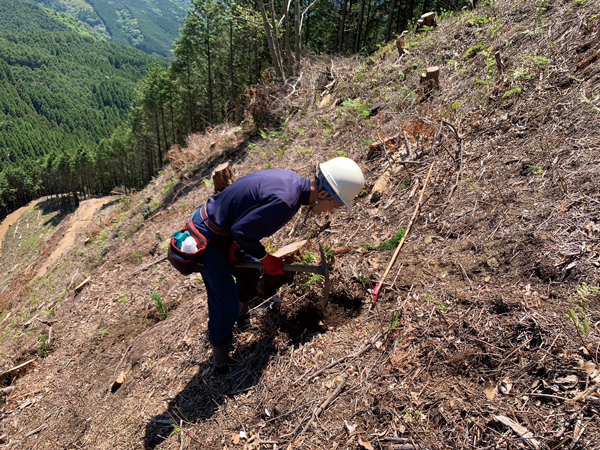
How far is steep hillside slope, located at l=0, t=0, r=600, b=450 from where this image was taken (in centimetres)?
246

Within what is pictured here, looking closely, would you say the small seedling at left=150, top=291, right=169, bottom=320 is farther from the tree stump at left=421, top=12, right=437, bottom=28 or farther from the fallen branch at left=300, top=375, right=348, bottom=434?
the tree stump at left=421, top=12, right=437, bottom=28

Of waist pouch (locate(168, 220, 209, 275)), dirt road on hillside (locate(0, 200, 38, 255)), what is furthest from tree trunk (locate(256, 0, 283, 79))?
dirt road on hillside (locate(0, 200, 38, 255))

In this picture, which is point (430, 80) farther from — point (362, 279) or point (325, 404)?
point (325, 404)

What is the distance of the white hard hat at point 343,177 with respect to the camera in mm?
3107

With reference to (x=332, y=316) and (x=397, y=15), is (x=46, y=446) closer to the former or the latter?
(x=332, y=316)

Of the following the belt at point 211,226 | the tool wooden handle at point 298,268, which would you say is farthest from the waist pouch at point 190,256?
the tool wooden handle at point 298,268

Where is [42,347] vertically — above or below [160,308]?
below

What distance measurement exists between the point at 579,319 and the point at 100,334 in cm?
579

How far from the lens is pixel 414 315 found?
311cm

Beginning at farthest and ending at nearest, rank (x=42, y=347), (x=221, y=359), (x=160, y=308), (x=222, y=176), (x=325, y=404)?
1. (x=222, y=176)
2. (x=42, y=347)
3. (x=160, y=308)
4. (x=221, y=359)
5. (x=325, y=404)

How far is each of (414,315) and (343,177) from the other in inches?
54.0

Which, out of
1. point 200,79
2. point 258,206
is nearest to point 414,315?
point 258,206

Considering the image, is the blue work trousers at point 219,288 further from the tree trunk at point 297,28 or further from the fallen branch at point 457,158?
the tree trunk at point 297,28

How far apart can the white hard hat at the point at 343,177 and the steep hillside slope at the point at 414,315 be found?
1.02 metres
